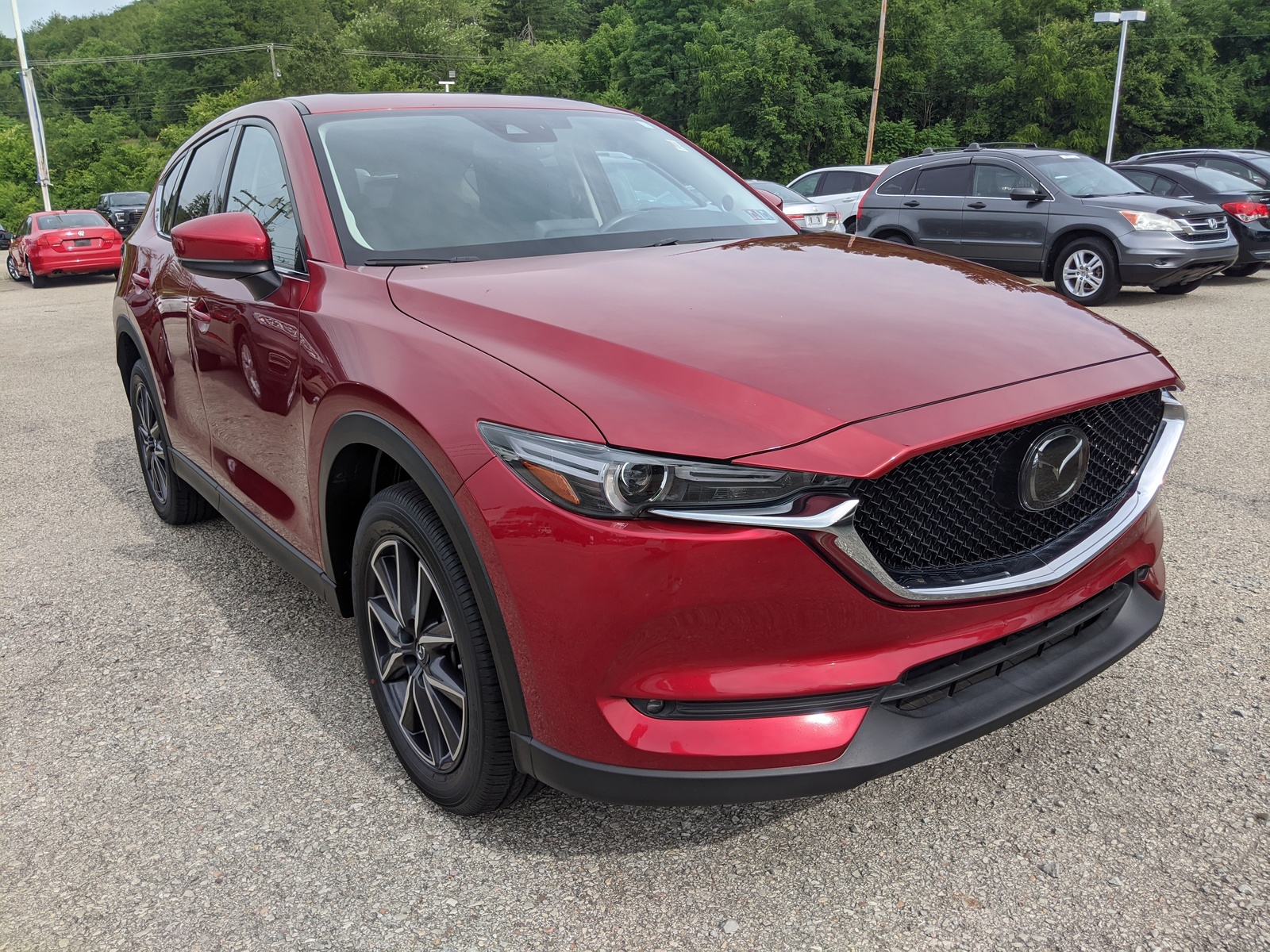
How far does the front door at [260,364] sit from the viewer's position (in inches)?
116

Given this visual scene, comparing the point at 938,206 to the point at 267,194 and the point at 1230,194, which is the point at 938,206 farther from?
the point at 267,194

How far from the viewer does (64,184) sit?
189 feet

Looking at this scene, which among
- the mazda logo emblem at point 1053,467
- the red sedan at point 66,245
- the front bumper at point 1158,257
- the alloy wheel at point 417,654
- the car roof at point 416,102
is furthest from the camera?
the red sedan at point 66,245

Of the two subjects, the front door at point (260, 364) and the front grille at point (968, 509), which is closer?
the front grille at point (968, 509)

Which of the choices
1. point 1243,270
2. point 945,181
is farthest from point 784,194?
point 1243,270

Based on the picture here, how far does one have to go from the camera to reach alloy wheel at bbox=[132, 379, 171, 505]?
4.70 m

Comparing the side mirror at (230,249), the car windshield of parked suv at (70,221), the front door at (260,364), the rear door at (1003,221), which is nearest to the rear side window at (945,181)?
the rear door at (1003,221)

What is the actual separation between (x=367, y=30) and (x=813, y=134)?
59.5 metres

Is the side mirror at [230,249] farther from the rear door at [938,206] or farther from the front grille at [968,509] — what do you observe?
the rear door at [938,206]

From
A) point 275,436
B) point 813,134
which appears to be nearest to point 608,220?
point 275,436

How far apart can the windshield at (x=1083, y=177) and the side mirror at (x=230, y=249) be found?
35.3 feet

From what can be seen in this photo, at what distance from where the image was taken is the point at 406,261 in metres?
2.87

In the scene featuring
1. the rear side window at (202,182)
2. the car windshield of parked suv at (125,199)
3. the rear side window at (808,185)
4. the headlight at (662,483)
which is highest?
the rear side window at (202,182)

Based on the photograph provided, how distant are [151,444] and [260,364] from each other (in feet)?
7.07
